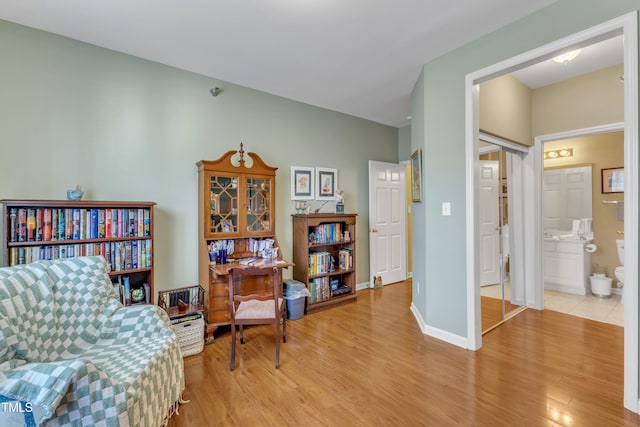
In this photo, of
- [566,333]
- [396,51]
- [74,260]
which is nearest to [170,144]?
[74,260]

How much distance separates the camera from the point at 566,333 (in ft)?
9.18

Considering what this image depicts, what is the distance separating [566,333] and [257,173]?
353 cm

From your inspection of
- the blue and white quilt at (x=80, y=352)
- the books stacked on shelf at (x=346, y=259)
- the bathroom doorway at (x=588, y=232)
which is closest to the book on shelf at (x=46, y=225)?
the blue and white quilt at (x=80, y=352)

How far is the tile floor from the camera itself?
3.16 meters

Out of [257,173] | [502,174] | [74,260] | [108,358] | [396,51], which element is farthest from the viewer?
[502,174]

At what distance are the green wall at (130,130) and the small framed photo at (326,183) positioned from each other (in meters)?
0.27

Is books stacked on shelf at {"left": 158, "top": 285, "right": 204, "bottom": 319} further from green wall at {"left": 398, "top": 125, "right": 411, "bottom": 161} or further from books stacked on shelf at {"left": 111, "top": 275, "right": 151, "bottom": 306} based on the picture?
green wall at {"left": 398, "top": 125, "right": 411, "bottom": 161}

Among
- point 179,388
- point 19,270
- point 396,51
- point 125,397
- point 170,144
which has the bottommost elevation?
point 179,388

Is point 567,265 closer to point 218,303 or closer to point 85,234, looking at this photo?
point 218,303

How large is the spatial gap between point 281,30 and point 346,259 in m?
2.79

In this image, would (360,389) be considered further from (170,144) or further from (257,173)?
(170,144)

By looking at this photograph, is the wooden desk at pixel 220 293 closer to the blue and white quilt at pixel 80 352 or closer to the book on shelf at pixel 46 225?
the blue and white quilt at pixel 80 352

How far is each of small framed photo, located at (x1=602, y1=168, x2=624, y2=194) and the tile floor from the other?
4.79 feet

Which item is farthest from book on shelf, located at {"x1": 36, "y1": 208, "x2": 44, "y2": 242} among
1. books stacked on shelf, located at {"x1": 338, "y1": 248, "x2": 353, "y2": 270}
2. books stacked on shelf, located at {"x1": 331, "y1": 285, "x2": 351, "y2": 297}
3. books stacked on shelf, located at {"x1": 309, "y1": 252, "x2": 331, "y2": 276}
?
books stacked on shelf, located at {"x1": 338, "y1": 248, "x2": 353, "y2": 270}
